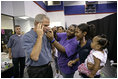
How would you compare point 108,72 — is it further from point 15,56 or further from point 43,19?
point 43,19

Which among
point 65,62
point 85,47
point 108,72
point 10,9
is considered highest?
point 10,9

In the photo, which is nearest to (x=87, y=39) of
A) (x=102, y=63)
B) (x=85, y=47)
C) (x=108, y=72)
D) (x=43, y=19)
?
(x=85, y=47)

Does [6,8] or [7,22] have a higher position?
[6,8]

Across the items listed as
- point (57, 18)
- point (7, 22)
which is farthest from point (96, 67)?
point (57, 18)

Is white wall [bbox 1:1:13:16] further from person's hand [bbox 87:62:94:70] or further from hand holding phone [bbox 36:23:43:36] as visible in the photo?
person's hand [bbox 87:62:94:70]

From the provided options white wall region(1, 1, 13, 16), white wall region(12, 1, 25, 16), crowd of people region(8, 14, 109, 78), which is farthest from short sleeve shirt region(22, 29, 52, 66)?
white wall region(12, 1, 25, 16)

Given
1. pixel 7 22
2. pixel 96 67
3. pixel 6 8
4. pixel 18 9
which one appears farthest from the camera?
pixel 7 22

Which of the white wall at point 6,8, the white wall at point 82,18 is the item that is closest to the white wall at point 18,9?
the white wall at point 6,8

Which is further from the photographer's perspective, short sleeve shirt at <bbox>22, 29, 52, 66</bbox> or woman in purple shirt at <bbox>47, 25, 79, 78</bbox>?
woman in purple shirt at <bbox>47, 25, 79, 78</bbox>

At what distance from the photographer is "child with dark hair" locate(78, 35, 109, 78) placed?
115 cm

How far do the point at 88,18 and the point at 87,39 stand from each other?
838 centimetres

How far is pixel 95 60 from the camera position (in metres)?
1.15

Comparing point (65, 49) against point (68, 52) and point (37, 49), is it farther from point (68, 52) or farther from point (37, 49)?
point (37, 49)

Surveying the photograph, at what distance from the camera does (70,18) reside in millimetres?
9352
